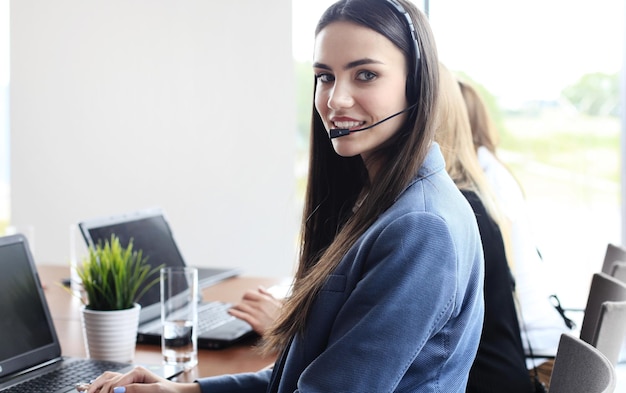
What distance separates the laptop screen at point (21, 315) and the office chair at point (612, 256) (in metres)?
1.46

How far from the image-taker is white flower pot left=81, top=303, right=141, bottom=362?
1.83 m

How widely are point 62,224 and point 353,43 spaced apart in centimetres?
388

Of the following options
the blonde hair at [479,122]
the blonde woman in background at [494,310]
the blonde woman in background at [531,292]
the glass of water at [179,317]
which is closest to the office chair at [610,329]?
the blonde woman in background at [494,310]

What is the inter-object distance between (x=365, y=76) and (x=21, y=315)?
88 cm

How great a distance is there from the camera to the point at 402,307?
1.20 meters

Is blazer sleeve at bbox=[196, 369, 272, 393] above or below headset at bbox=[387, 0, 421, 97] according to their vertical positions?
below

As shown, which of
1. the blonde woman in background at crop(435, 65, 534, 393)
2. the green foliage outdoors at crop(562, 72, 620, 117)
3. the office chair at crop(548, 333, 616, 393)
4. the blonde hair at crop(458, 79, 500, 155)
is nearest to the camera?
the office chair at crop(548, 333, 616, 393)

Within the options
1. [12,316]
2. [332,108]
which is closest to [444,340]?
[332,108]

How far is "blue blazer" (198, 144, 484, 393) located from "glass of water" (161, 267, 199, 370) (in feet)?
1.70

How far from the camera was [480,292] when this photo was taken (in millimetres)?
1380

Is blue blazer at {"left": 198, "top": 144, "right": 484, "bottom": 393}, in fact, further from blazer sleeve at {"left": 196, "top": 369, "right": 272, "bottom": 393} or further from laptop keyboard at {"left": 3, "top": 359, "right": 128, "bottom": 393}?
laptop keyboard at {"left": 3, "top": 359, "right": 128, "bottom": 393}

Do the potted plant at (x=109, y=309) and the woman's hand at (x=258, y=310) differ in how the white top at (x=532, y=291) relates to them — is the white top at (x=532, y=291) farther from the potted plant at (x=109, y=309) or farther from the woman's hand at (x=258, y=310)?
the potted plant at (x=109, y=309)

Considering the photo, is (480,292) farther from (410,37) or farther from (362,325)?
(410,37)

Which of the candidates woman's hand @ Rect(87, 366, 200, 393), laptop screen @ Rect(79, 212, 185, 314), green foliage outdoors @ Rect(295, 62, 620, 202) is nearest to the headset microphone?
woman's hand @ Rect(87, 366, 200, 393)
